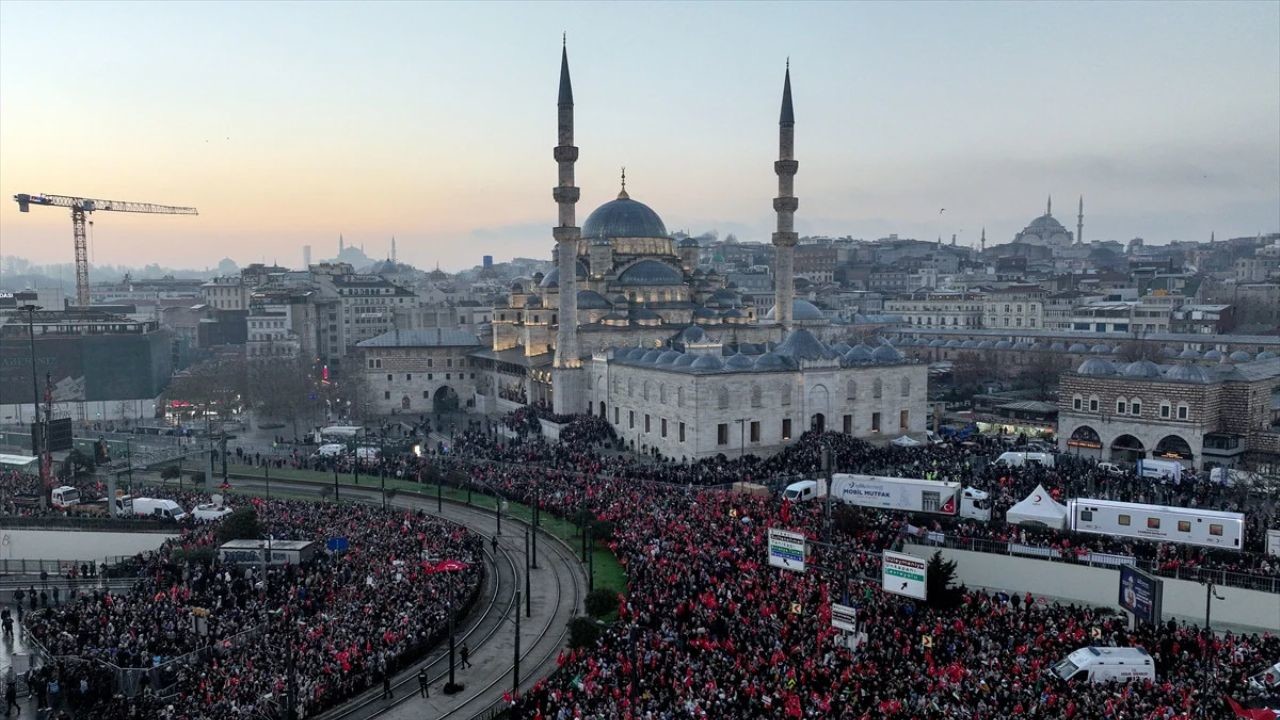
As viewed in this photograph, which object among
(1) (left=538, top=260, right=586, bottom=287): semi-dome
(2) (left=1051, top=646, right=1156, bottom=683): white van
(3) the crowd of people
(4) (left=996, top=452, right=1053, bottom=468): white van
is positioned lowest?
(3) the crowd of people

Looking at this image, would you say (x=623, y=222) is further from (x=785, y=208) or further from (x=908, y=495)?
(x=908, y=495)

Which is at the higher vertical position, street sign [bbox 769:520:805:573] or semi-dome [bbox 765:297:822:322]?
semi-dome [bbox 765:297:822:322]

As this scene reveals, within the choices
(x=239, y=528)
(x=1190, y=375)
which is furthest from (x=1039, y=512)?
(x=239, y=528)

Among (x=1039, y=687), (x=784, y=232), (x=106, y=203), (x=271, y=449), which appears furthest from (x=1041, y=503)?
(x=106, y=203)

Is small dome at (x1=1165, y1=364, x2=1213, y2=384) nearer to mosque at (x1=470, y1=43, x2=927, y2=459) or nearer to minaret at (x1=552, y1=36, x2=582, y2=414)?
mosque at (x1=470, y1=43, x2=927, y2=459)

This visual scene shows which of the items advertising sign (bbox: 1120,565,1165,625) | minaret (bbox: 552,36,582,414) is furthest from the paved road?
minaret (bbox: 552,36,582,414)

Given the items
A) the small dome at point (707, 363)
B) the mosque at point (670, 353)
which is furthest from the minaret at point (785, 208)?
the small dome at point (707, 363)

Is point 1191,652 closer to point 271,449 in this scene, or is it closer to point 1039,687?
point 1039,687
